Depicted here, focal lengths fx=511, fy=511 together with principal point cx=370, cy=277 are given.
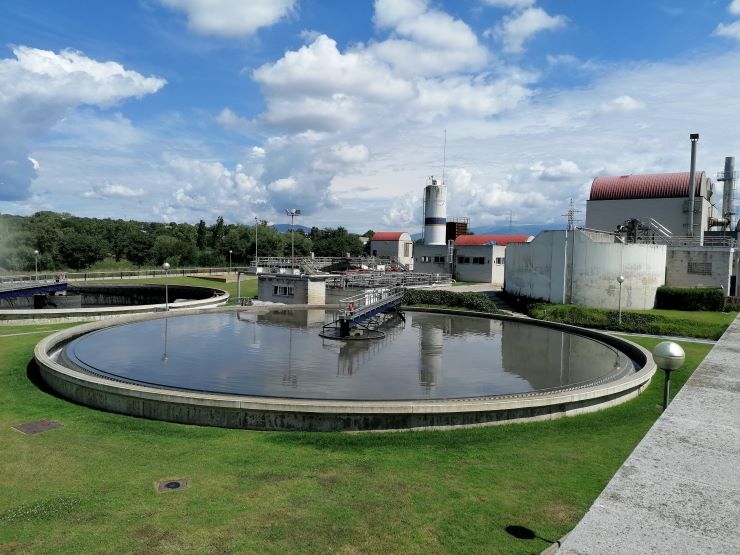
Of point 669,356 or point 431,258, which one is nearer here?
point 669,356

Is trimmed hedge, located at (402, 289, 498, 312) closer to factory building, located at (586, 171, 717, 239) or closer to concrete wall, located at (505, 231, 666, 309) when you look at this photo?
concrete wall, located at (505, 231, 666, 309)

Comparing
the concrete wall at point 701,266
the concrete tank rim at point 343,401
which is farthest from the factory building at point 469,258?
the concrete tank rim at point 343,401

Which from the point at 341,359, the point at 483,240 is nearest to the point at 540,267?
the point at 341,359

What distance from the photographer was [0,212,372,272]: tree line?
7388 cm

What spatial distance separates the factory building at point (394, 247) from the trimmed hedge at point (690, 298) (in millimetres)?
39605

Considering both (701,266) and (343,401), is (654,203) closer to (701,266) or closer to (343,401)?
(701,266)

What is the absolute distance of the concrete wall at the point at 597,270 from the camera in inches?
1328

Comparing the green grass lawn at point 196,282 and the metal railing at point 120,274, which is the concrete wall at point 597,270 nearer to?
the green grass lawn at point 196,282

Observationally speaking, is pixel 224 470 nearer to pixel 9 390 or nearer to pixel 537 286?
pixel 9 390

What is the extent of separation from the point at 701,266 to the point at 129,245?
280 ft

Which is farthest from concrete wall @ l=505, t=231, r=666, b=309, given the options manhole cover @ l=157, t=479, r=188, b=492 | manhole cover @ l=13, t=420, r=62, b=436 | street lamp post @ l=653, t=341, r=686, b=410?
manhole cover @ l=13, t=420, r=62, b=436

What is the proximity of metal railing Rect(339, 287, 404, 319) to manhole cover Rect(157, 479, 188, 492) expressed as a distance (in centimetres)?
1507

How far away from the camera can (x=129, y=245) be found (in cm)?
9006

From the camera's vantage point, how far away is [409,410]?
11.9m
